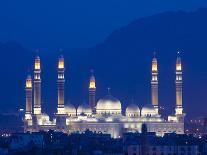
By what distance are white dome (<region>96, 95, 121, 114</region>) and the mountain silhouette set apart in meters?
14.9

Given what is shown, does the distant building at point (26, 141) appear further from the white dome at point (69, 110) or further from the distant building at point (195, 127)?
the white dome at point (69, 110)

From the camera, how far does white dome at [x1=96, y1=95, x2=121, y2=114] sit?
87625mm

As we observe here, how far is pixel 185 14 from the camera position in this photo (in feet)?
469

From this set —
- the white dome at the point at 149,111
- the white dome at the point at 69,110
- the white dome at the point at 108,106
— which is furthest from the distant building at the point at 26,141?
the white dome at the point at 108,106

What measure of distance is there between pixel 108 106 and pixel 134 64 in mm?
41701

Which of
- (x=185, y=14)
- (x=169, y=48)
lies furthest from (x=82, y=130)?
(x=185, y=14)

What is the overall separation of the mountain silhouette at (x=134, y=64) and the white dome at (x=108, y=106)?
588 inches

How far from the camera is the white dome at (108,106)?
8762 cm

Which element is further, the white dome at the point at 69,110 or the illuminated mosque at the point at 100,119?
the white dome at the point at 69,110

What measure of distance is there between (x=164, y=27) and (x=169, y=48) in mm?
7623

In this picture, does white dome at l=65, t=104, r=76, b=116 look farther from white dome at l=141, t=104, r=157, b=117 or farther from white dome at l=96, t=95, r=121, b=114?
white dome at l=141, t=104, r=157, b=117

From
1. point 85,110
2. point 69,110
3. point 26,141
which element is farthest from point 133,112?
point 26,141

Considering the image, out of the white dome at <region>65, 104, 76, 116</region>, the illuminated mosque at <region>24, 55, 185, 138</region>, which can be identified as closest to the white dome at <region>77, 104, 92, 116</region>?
the illuminated mosque at <region>24, 55, 185, 138</region>

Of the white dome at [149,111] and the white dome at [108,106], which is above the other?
the white dome at [108,106]
